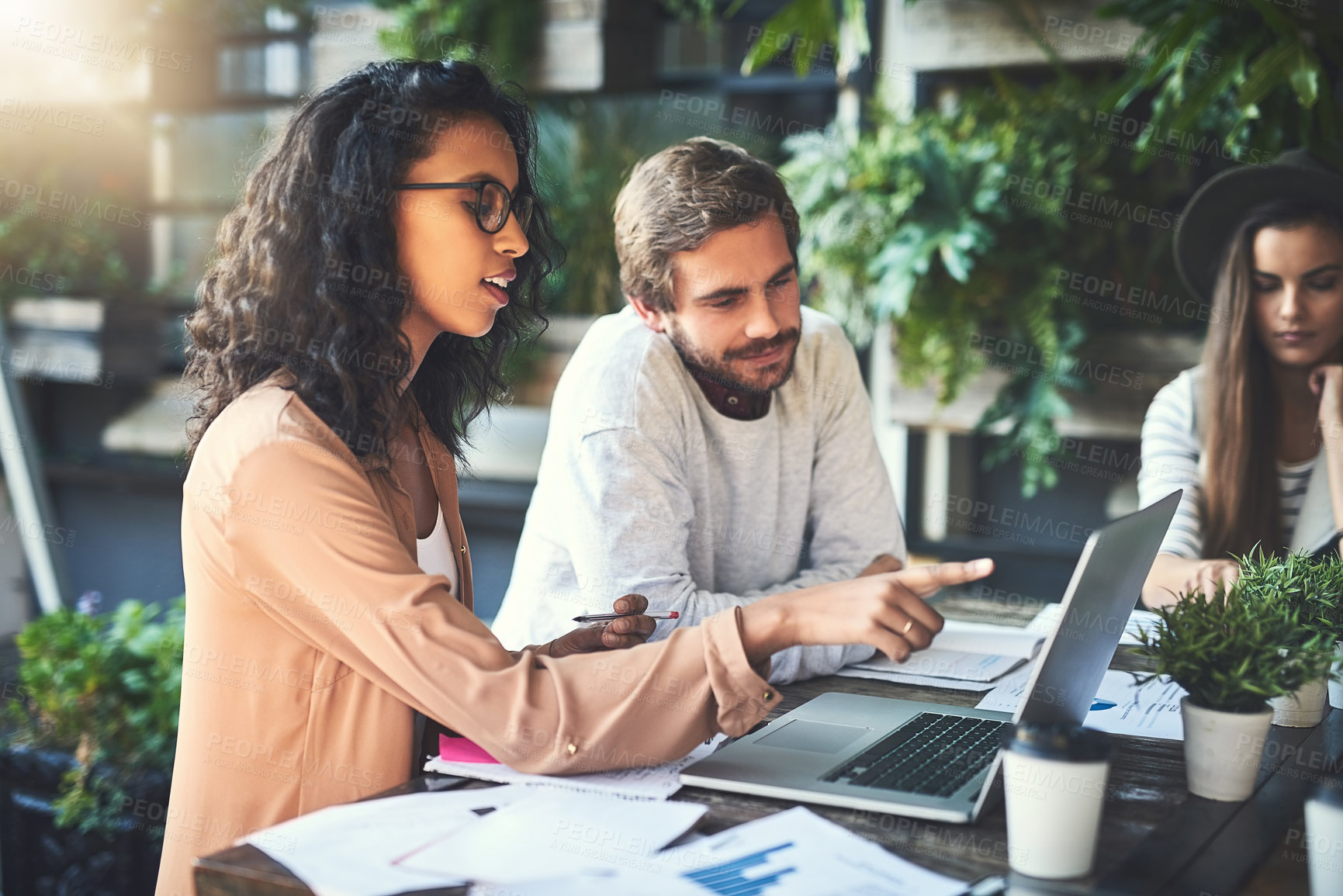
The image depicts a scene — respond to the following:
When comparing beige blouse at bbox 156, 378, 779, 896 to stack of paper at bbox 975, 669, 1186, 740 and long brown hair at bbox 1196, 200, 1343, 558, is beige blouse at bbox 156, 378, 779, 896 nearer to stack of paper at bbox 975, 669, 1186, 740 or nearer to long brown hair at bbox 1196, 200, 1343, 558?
stack of paper at bbox 975, 669, 1186, 740

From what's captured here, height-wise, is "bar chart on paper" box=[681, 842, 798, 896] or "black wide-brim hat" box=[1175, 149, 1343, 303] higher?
"black wide-brim hat" box=[1175, 149, 1343, 303]

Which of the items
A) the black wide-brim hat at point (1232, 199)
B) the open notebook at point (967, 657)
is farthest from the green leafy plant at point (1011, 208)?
the open notebook at point (967, 657)

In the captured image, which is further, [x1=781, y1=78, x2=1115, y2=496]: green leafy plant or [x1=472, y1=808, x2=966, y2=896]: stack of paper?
[x1=781, y1=78, x2=1115, y2=496]: green leafy plant

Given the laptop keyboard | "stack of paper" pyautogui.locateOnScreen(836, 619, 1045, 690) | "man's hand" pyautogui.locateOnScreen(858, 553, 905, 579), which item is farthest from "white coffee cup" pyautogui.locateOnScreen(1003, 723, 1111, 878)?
"man's hand" pyautogui.locateOnScreen(858, 553, 905, 579)

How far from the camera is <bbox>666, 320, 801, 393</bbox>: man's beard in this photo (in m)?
2.08

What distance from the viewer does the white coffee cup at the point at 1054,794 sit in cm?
101

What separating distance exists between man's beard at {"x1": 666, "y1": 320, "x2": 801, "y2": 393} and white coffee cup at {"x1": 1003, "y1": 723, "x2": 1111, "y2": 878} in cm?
113

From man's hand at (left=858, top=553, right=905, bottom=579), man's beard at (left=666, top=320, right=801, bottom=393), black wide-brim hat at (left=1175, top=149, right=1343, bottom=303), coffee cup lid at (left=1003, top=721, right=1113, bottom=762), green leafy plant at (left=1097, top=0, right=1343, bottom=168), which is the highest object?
green leafy plant at (left=1097, top=0, right=1343, bottom=168)

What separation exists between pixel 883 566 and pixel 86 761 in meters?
1.97

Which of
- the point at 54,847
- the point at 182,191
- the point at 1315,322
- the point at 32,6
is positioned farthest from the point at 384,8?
the point at 1315,322

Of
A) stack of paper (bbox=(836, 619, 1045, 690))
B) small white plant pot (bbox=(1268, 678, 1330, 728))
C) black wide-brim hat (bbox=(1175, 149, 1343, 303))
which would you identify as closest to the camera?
small white plant pot (bbox=(1268, 678, 1330, 728))

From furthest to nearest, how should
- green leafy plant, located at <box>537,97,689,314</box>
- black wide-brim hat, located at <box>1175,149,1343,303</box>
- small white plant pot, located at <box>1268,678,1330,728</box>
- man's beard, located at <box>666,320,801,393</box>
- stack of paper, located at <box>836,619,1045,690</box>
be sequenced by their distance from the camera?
1. green leafy plant, located at <box>537,97,689,314</box>
2. black wide-brim hat, located at <box>1175,149,1343,303</box>
3. man's beard, located at <box>666,320,801,393</box>
4. stack of paper, located at <box>836,619,1045,690</box>
5. small white plant pot, located at <box>1268,678,1330,728</box>

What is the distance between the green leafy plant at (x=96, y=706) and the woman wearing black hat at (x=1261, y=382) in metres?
2.37

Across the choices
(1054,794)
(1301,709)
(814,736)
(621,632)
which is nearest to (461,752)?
(621,632)
